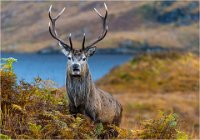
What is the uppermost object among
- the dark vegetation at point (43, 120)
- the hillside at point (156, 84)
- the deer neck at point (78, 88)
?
the hillside at point (156, 84)

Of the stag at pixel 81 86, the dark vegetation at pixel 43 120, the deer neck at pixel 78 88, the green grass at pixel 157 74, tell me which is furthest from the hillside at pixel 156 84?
the dark vegetation at pixel 43 120

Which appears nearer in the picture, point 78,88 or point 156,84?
point 78,88

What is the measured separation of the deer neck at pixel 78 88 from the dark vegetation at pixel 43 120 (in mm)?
277

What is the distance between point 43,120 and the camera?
10.6 m

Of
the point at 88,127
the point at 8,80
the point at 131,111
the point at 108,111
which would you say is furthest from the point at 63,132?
the point at 131,111

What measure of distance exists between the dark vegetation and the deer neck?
10.9 inches

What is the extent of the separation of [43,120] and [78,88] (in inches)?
69.1

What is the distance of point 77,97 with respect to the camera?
12.2 metres

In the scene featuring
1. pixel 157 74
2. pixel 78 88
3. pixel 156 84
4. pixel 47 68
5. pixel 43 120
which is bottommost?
pixel 43 120

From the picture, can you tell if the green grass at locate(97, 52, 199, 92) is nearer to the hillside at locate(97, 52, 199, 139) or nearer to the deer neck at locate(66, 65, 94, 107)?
the hillside at locate(97, 52, 199, 139)

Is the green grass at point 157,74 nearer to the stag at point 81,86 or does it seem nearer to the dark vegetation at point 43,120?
the stag at point 81,86

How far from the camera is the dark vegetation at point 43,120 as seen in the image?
10.1 metres

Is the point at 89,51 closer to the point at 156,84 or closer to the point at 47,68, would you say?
the point at 47,68

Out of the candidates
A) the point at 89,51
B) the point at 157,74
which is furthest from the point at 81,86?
the point at 157,74
